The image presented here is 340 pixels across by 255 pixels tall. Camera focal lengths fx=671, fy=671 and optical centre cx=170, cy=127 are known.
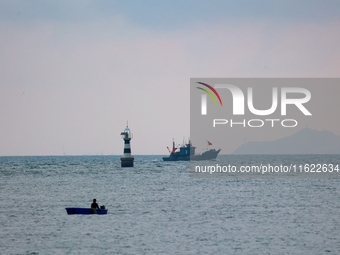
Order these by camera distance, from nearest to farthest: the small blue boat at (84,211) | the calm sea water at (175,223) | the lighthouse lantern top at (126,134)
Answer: the calm sea water at (175,223), the small blue boat at (84,211), the lighthouse lantern top at (126,134)

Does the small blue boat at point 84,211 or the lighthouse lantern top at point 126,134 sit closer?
the small blue boat at point 84,211

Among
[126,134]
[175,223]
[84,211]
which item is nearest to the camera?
[175,223]

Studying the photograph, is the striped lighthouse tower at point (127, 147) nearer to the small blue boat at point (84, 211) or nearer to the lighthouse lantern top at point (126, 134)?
the lighthouse lantern top at point (126, 134)

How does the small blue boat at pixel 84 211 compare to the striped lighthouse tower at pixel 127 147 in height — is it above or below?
below

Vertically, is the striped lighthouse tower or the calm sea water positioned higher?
the striped lighthouse tower

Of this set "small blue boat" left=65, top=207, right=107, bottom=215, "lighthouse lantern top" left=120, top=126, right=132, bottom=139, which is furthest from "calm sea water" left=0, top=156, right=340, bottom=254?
"lighthouse lantern top" left=120, top=126, right=132, bottom=139

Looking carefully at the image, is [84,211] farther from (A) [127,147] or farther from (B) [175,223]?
(A) [127,147]

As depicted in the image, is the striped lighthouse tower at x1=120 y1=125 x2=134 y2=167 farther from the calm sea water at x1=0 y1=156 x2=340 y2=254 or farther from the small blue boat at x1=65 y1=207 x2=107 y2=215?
the small blue boat at x1=65 y1=207 x2=107 y2=215

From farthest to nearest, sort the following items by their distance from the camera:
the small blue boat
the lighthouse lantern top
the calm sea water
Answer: the lighthouse lantern top → the small blue boat → the calm sea water

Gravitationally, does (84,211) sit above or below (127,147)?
below

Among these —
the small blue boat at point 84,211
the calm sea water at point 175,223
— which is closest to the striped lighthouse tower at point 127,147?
the calm sea water at point 175,223

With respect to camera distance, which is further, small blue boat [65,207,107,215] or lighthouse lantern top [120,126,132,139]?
lighthouse lantern top [120,126,132,139]

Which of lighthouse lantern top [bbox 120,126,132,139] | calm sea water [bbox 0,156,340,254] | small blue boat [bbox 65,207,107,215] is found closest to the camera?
calm sea water [bbox 0,156,340,254]

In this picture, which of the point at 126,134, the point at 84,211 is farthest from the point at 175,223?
the point at 126,134
